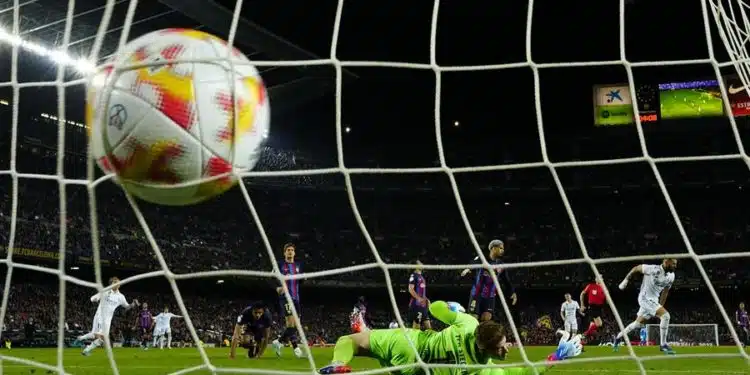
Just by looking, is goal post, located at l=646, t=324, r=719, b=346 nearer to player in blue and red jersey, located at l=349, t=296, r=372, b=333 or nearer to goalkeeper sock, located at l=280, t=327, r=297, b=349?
player in blue and red jersey, located at l=349, t=296, r=372, b=333

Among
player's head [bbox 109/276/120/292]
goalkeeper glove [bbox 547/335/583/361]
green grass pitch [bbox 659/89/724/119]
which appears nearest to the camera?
player's head [bbox 109/276/120/292]

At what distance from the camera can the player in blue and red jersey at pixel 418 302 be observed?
1053 centimetres

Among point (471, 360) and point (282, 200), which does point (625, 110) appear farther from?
point (471, 360)

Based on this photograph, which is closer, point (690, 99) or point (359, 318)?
point (359, 318)

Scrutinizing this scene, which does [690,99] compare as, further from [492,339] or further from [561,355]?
[492,339]

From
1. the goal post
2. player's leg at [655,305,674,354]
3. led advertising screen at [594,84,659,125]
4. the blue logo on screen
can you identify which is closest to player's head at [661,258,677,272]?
player's leg at [655,305,674,354]

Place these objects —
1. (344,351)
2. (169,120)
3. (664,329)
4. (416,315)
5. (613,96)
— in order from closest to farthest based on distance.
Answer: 1. (169,120)
2. (344,351)
3. (664,329)
4. (416,315)
5. (613,96)

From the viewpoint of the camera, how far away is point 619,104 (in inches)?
1039

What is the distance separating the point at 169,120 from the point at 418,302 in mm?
8522

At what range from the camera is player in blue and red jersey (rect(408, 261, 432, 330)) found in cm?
1053

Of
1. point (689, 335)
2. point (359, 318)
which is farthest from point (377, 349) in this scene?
point (689, 335)

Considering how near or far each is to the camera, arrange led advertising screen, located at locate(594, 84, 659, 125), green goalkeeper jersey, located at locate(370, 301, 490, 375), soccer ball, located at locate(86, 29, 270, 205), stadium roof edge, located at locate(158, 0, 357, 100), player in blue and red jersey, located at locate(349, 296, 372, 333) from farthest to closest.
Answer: led advertising screen, located at locate(594, 84, 659, 125)
stadium roof edge, located at locate(158, 0, 357, 100)
player in blue and red jersey, located at locate(349, 296, 372, 333)
green goalkeeper jersey, located at locate(370, 301, 490, 375)
soccer ball, located at locate(86, 29, 270, 205)

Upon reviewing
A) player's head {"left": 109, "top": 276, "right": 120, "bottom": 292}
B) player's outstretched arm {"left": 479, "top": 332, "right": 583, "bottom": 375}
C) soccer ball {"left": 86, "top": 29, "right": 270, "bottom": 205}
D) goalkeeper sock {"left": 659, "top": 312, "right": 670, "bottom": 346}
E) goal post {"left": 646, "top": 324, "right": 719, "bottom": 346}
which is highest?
soccer ball {"left": 86, "top": 29, "right": 270, "bottom": 205}

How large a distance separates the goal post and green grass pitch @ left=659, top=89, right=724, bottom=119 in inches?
299
